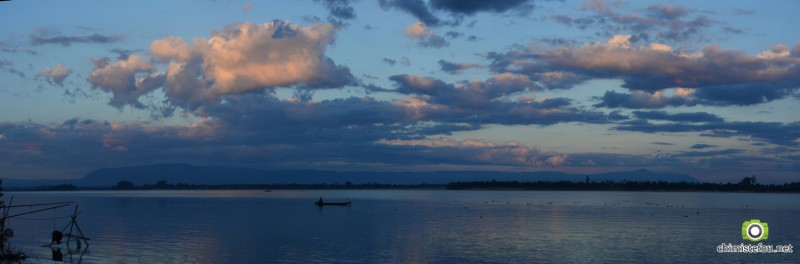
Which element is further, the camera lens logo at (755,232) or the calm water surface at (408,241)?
the camera lens logo at (755,232)

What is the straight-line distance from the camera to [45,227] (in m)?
88.3

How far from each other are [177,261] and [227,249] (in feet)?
29.5

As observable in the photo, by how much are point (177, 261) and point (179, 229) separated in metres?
33.3

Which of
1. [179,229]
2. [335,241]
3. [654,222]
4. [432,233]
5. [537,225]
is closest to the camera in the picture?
[335,241]

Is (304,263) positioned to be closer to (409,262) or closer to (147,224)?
(409,262)

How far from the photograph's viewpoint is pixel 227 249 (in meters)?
61.8

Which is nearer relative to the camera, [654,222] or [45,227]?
[45,227]

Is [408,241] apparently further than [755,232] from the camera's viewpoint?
No

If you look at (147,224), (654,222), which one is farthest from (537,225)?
(147,224)

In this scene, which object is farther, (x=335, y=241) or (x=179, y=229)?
(x=179, y=229)

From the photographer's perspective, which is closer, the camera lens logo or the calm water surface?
the calm water surface

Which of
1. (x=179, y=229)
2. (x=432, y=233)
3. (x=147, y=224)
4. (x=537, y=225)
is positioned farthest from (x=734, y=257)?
(x=147, y=224)

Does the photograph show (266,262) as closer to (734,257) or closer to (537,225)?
(734,257)

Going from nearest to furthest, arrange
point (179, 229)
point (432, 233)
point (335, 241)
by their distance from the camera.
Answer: point (335, 241), point (432, 233), point (179, 229)
